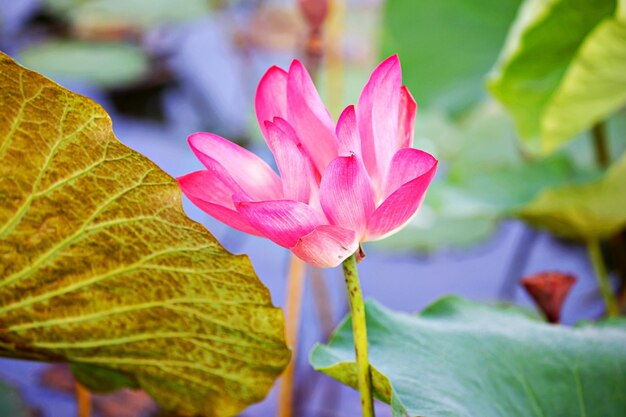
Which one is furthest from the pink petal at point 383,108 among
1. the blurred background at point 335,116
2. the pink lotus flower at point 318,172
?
the blurred background at point 335,116

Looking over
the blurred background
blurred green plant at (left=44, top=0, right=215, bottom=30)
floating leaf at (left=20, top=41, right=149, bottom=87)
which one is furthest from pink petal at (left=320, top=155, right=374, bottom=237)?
blurred green plant at (left=44, top=0, right=215, bottom=30)

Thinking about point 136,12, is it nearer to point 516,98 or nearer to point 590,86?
point 516,98

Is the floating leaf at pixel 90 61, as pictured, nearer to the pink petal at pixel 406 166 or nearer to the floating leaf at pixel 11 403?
the floating leaf at pixel 11 403

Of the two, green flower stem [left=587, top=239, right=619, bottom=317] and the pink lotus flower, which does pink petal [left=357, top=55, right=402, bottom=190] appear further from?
green flower stem [left=587, top=239, right=619, bottom=317]

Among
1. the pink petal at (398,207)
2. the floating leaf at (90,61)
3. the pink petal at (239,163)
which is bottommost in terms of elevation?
the pink petal at (398,207)

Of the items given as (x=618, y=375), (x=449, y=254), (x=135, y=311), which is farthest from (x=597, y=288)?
(x=135, y=311)

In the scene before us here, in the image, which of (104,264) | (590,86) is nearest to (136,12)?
(590,86)
